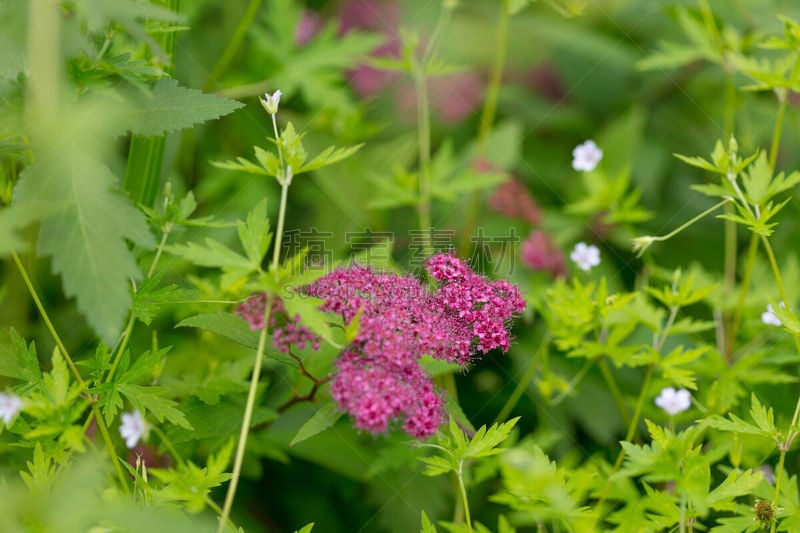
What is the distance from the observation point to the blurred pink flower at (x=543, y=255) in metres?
2.02

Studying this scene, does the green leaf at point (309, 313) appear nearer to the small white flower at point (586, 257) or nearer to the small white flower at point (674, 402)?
the small white flower at point (674, 402)

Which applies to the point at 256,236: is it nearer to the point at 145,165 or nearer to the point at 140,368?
the point at 140,368

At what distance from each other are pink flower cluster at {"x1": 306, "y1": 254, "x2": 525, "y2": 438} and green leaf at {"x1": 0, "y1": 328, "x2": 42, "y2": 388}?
0.44 meters

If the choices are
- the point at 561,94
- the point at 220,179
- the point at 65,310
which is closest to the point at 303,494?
the point at 65,310

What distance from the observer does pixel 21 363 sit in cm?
122

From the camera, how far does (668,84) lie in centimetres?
262

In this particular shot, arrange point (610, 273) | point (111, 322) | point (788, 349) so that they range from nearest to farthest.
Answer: point (111, 322) < point (788, 349) < point (610, 273)

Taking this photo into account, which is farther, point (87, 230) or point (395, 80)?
point (395, 80)

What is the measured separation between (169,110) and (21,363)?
0.47 meters

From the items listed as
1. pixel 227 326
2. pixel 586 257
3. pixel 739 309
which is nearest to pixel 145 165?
pixel 227 326

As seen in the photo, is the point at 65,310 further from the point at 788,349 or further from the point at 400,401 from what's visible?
the point at 788,349

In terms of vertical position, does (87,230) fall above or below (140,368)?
above

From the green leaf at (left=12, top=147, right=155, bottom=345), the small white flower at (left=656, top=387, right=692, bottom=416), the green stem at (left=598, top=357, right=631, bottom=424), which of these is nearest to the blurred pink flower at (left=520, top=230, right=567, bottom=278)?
the green stem at (left=598, top=357, right=631, bottom=424)

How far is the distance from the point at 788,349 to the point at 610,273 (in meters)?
0.59
